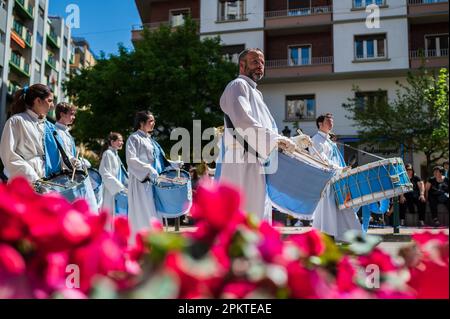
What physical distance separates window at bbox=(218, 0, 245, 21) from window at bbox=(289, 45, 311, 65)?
292 cm

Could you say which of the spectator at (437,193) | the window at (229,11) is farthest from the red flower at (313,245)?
the window at (229,11)

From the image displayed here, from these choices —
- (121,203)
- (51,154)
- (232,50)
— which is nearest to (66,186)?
(51,154)

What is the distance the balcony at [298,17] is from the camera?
21625 millimetres

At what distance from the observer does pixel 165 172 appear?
5.59 metres

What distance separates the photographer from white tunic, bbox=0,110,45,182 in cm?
332

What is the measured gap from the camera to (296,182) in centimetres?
416

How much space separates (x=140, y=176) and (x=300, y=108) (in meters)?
17.3

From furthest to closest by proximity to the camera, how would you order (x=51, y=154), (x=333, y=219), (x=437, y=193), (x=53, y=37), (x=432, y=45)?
(x=432, y=45) < (x=333, y=219) < (x=437, y=193) < (x=51, y=154) < (x=53, y=37)

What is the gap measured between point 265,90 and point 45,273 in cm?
2226

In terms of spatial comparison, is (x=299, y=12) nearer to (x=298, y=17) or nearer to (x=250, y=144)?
(x=298, y=17)

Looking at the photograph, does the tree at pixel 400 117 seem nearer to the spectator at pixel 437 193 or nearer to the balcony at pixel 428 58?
the balcony at pixel 428 58

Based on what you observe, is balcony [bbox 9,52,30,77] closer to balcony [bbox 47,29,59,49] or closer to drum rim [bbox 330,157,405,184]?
balcony [bbox 47,29,59,49]

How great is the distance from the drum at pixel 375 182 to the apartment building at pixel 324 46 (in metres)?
14.9

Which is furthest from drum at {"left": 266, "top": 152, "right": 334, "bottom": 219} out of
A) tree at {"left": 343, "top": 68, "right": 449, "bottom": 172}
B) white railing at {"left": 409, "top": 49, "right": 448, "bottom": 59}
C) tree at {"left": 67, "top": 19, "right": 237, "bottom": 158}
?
white railing at {"left": 409, "top": 49, "right": 448, "bottom": 59}
